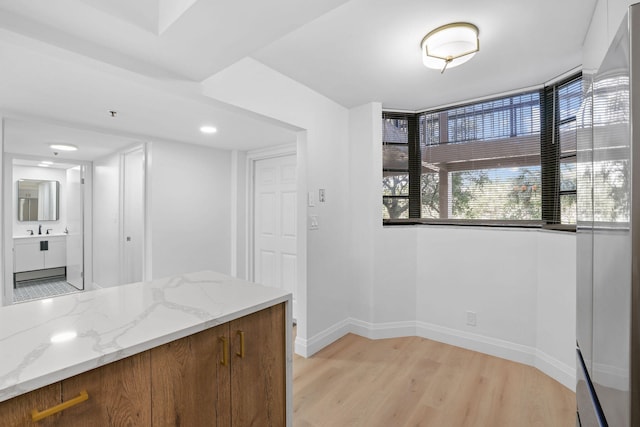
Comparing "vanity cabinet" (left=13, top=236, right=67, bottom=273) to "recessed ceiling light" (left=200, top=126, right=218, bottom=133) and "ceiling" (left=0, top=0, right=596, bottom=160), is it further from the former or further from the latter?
"recessed ceiling light" (left=200, top=126, right=218, bottom=133)

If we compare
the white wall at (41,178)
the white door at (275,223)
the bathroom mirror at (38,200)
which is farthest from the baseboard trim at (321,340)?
the bathroom mirror at (38,200)

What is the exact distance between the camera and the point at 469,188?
9.38ft

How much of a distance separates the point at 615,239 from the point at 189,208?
145 inches

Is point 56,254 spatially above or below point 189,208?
below

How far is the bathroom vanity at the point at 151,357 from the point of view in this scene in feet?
2.69

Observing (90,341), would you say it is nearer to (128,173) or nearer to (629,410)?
(629,410)

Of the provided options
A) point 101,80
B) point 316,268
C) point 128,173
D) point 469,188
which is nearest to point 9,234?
point 128,173

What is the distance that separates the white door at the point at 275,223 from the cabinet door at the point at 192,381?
221 centimetres

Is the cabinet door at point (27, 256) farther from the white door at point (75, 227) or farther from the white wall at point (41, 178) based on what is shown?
the white door at point (75, 227)

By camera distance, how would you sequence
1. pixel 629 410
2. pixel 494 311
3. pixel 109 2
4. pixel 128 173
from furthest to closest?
pixel 128 173, pixel 494 311, pixel 109 2, pixel 629 410

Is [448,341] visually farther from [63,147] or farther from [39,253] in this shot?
[39,253]

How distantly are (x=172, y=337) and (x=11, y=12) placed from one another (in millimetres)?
1531

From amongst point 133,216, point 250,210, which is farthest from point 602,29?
point 133,216

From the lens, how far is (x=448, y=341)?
2.83 m
